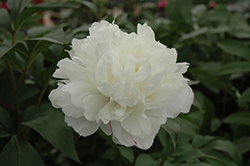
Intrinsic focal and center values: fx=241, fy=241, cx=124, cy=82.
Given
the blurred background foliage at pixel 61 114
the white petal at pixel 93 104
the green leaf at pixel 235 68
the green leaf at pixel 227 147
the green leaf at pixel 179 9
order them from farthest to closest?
the green leaf at pixel 179 9
the green leaf at pixel 235 68
the green leaf at pixel 227 147
the blurred background foliage at pixel 61 114
the white petal at pixel 93 104

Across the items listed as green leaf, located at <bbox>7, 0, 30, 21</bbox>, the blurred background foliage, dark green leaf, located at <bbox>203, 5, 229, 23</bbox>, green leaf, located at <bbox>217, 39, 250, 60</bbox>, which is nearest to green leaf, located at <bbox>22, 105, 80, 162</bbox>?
the blurred background foliage

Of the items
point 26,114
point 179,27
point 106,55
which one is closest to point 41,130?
point 26,114

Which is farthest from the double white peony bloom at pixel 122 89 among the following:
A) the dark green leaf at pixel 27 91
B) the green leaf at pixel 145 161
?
the dark green leaf at pixel 27 91

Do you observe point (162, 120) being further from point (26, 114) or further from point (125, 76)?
point (26, 114)

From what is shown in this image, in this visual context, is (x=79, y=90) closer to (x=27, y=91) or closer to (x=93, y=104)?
(x=93, y=104)

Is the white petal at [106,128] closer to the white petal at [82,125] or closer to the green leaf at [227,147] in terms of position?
the white petal at [82,125]

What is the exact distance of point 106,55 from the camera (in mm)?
345

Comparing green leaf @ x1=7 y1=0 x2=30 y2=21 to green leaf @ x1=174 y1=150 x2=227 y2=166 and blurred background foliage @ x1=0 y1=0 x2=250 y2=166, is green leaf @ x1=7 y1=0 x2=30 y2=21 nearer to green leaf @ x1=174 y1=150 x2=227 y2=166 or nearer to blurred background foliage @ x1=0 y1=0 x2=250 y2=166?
blurred background foliage @ x1=0 y1=0 x2=250 y2=166

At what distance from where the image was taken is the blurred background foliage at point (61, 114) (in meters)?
0.44

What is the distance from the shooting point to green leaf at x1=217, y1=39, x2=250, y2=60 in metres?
0.79

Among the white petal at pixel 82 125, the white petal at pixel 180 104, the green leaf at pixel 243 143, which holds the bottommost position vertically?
the green leaf at pixel 243 143

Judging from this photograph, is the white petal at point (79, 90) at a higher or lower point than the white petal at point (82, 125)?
higher

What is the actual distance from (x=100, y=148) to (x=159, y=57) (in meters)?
0.36

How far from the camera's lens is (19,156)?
0.43 metres
